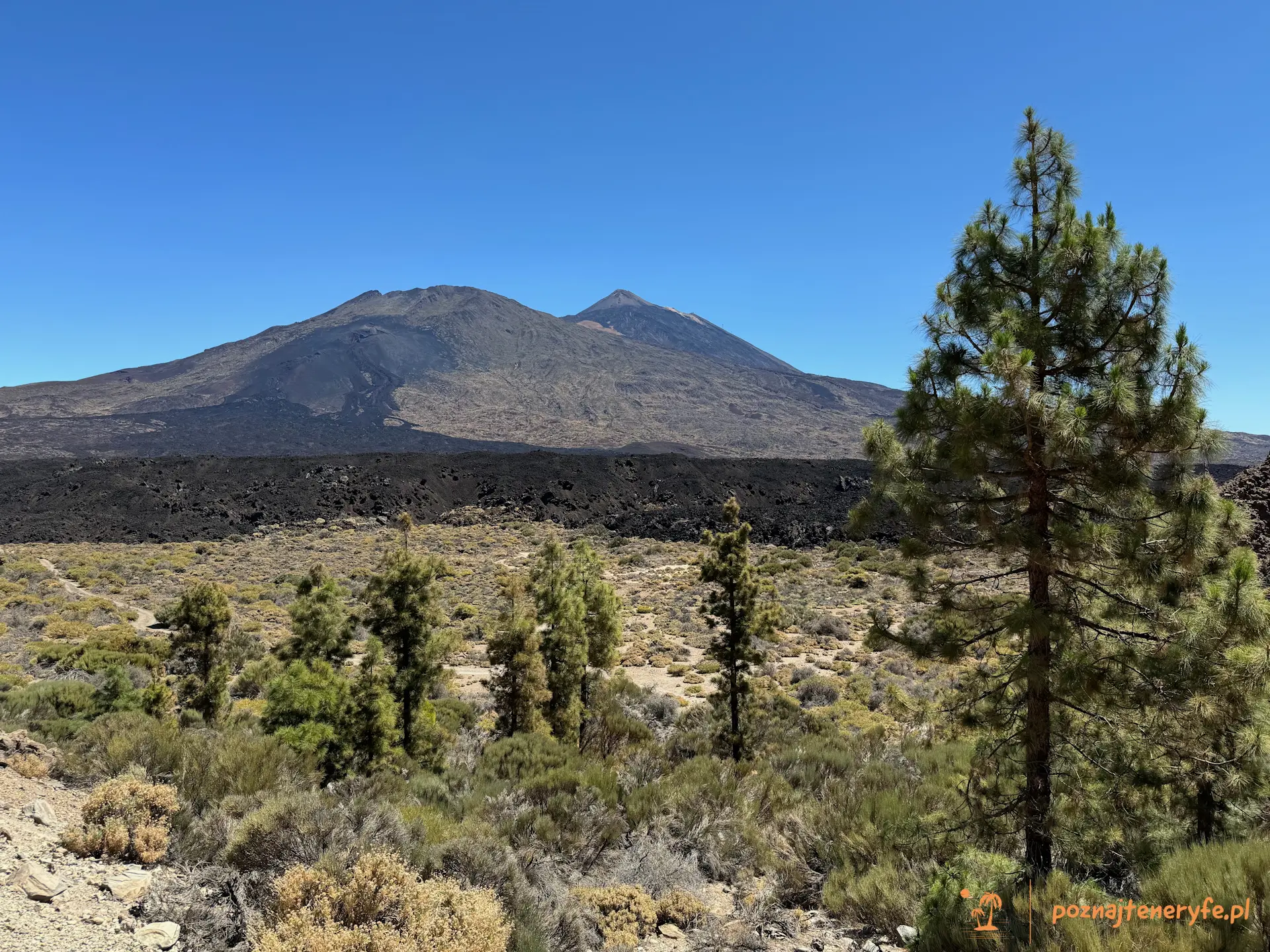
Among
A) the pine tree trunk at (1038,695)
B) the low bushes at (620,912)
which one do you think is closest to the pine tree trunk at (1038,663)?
the pine tree trunk at (1038,695)

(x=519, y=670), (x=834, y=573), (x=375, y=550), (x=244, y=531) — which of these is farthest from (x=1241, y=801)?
(x=244, y=531)

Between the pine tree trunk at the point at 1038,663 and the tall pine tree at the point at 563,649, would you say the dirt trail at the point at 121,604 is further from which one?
the pine tree trunk at the point at 1038,663

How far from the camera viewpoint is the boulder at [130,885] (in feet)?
14.3

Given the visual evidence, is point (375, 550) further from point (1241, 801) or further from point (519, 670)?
point (1241, 801)

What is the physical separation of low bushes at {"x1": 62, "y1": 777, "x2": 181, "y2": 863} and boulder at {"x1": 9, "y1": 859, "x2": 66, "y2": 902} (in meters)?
0.40

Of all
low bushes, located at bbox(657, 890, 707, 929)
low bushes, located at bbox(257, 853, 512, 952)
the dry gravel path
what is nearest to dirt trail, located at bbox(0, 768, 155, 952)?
the dry gravel path

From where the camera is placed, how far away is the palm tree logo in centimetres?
427

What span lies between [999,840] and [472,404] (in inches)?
6231

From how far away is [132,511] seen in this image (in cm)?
5141

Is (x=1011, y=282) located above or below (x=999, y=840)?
above

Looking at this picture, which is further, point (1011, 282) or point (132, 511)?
point (132, 511)

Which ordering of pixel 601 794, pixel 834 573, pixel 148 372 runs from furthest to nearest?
pixel 148 372, pixel 834 573, pixel 601 794

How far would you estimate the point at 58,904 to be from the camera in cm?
411

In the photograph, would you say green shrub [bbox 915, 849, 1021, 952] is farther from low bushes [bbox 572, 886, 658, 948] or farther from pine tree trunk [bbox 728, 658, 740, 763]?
pine tree trunk [bbox 728, 658, 740, 763]
